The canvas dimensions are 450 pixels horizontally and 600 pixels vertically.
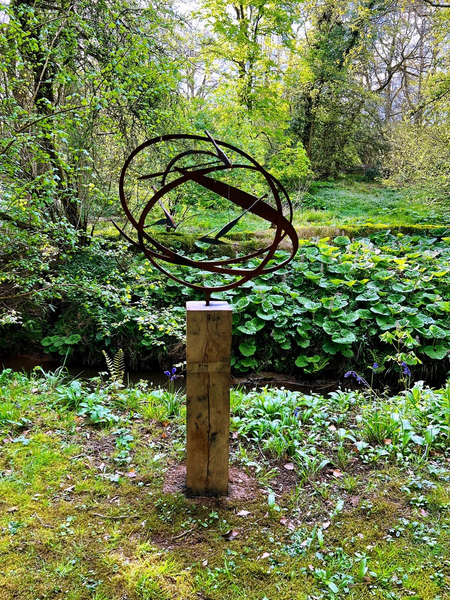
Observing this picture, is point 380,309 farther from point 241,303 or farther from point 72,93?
point 72,93

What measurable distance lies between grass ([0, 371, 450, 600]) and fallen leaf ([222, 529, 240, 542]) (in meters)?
0.01

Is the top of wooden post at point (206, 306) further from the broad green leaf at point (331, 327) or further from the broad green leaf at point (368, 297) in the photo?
A: the broad green leaf at point (368, 297)

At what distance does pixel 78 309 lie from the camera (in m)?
4.71

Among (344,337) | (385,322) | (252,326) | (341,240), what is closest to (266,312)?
(252,326)

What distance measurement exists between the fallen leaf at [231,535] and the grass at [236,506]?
0.01 meters

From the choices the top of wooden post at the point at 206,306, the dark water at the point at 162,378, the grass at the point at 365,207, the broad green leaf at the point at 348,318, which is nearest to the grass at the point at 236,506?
the top of wooden post at the point at 206,306

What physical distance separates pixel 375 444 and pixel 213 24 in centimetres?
860

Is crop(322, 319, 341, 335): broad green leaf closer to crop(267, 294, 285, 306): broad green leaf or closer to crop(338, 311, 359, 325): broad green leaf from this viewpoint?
crop(338, 311, 359, 325): broad green leaf

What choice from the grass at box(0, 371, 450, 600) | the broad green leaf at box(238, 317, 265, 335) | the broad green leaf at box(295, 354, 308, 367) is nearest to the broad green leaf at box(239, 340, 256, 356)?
the broad green leaf at box(238, 317, 265, 335)

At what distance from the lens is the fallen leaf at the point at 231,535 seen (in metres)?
1.70

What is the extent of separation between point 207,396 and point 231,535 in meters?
0.63

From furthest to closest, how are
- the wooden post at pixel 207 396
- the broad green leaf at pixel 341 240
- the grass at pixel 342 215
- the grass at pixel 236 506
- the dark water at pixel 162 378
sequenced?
the grass at pixel 342 215 < the broad green leaf at pixel 341 240 < the dark water at pixel 162 378 < the wooden post at pixel 207 396 < the grass at pixel 236 506

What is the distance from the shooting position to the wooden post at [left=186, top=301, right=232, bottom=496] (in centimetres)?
184

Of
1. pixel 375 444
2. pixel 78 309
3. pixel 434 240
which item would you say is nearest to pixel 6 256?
pixel 78 309
